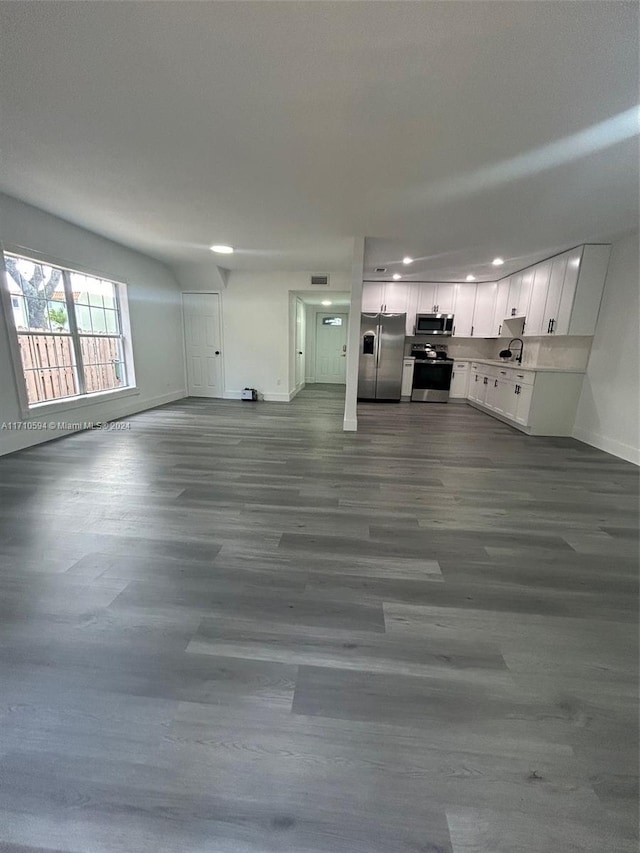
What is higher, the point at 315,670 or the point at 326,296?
the point at 326,296

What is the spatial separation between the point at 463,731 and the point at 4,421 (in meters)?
4.67

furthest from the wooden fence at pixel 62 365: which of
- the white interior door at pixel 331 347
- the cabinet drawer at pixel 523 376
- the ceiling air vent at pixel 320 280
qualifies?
the cabinet drawer at pixel 523 376

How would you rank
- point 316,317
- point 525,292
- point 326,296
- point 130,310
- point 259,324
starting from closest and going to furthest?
point 130,310 < point 525,292 < point 259,324 < point 326,296 < point 316,317

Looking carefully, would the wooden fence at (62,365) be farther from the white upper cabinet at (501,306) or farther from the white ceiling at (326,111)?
the white upper cabinet at (501,306)

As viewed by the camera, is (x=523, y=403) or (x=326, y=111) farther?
(x=523, y=403)

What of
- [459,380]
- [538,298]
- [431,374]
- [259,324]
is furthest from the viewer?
[459,380]

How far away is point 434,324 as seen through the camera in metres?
7.14

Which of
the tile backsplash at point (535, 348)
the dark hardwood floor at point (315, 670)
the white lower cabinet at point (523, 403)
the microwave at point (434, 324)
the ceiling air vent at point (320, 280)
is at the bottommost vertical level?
the dark hardwood floor at point (315, 670)

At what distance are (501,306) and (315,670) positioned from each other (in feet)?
23.7

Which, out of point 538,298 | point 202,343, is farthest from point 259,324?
point 538,298

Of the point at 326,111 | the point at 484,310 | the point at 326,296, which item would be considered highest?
the point at 326,111

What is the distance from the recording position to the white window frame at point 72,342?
3535 millimetres

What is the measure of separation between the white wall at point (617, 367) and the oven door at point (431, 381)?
112 inches
